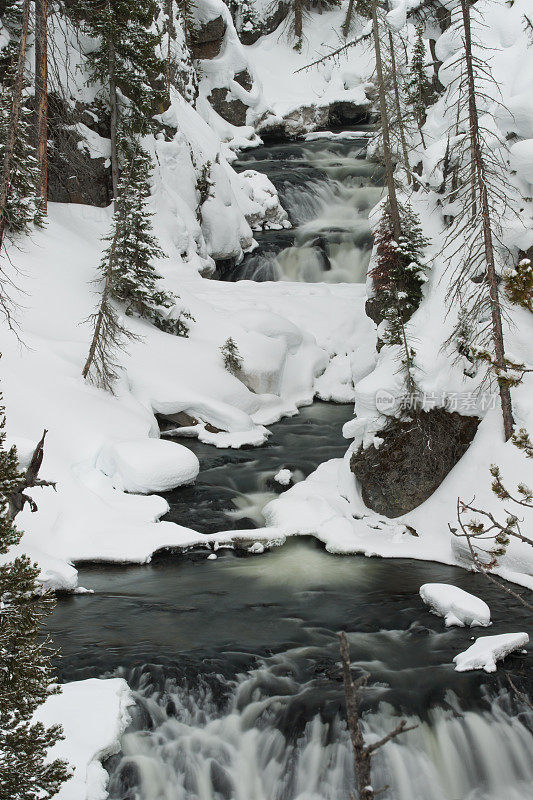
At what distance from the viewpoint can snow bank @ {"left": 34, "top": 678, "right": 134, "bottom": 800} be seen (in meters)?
5.88

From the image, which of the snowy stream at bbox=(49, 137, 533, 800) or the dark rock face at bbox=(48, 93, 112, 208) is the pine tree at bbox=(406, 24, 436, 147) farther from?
the snowy stream at bbox=(49, 137, 533, 800)

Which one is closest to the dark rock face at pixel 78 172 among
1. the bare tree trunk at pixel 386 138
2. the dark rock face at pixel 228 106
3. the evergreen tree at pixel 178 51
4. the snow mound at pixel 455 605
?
the evergreen tree at pixel 178 51

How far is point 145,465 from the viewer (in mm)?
13500

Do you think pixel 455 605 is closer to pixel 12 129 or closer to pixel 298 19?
pixel 12 129

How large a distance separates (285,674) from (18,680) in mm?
3995

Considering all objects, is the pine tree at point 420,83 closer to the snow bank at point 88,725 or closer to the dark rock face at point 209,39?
the dark rock face at point 209,39

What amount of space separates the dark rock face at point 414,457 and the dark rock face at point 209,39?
1280 inches

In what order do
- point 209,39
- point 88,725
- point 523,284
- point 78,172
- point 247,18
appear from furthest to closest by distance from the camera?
point 247,18 → point 209,39 → point 78,172 → point 88,725 → point 523,284

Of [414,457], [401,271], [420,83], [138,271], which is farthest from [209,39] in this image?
→ [414,457]

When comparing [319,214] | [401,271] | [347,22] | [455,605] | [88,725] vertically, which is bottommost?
[88,725]

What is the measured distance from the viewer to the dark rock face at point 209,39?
36750 millimetres

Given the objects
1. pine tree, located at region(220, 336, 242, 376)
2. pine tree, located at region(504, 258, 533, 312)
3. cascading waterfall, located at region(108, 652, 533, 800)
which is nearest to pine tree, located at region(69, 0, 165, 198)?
pine tree, located at region(220, 336, 242, 376)

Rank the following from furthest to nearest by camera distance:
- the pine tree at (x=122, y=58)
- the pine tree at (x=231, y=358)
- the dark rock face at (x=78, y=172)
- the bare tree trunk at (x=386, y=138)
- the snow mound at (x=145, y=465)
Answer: the pine tree at (x=122, y=58)
the dark rock face at (x=78, y=172)
the pine tree at (x=231, y=358)
the bare tree trunk at (x=386, y=138)
the snow mound at (x=145, y=465)

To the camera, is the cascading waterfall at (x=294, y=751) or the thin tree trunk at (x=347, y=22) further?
the thin tree trunk at (x=347, y=22)
